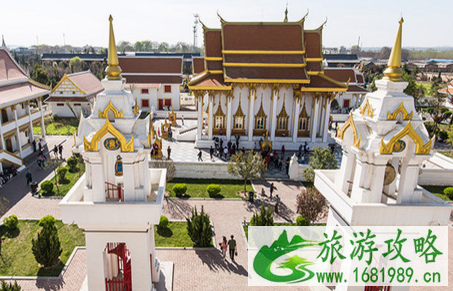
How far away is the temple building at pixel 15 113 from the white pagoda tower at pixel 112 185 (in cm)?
1783

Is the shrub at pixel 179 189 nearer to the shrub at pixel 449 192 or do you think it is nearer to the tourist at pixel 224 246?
the tourist at pixel 224 246

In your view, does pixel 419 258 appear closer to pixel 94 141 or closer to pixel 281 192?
pixel 94 141

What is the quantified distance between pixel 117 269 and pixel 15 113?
787 inches

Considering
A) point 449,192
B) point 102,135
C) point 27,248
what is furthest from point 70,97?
point 449,192

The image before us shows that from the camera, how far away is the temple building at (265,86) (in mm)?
27906

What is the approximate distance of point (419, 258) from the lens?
898 centimetres

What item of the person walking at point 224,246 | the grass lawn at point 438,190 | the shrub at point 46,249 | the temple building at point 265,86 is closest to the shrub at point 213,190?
the person walking at point 224,246

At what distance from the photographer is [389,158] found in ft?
28.2

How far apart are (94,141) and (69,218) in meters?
2.16

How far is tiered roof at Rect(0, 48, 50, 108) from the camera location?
24.2 m

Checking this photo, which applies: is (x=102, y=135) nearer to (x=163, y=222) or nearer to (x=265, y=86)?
(x=163, y=222)

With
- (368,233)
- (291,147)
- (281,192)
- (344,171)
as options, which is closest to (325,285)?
(368,233)

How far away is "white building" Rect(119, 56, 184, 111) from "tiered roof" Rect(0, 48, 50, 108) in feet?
45.4

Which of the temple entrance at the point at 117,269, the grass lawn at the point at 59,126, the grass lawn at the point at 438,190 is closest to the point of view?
the temple entrance at the point at 117,269
